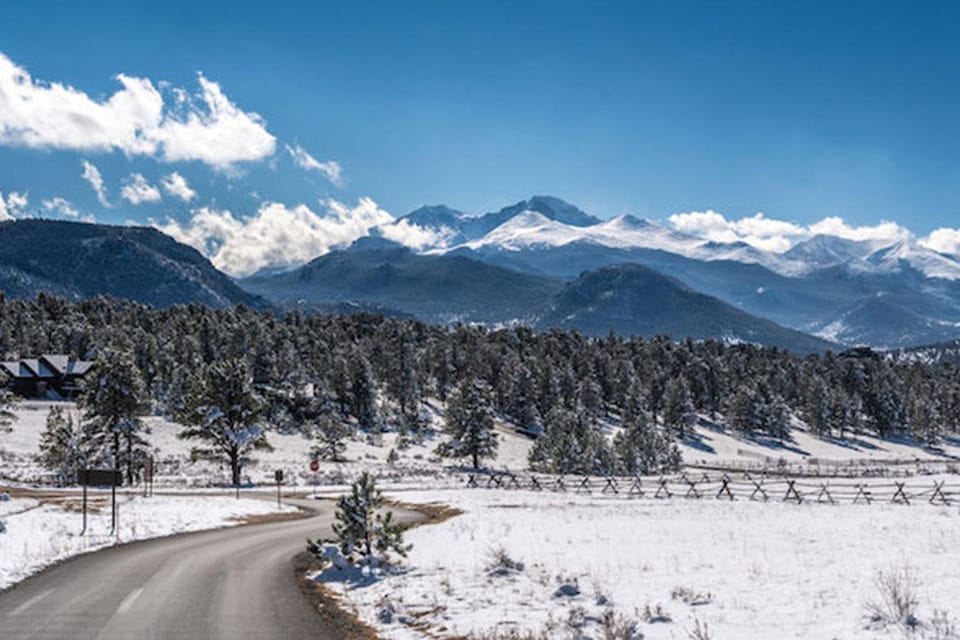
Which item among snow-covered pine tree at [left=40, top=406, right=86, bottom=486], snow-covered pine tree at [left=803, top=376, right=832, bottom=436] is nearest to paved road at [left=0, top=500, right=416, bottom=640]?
snow-covered pine tree at [left=40, top=406, right=86, bottom=486]

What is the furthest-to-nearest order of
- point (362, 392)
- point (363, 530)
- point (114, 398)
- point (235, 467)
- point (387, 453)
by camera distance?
point (362, 392)
point (387, 453)
point (235, 467)
point (114, 398)
point (363, 530)

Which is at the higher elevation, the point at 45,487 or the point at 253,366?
the point at 253,366

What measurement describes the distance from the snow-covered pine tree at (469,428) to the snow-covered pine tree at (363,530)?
Result: 7030cm

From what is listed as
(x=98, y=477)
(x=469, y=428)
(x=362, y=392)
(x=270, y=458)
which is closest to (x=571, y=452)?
(x=469, y=428)

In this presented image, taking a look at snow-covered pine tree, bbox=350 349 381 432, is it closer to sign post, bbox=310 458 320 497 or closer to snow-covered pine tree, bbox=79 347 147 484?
sign post, bbox=310 458 320 497

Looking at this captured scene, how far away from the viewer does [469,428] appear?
Result: 9219 cm

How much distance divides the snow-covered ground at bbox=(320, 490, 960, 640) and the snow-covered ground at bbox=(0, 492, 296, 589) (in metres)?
9.36

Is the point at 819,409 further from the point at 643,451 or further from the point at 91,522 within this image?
the point at 91,522

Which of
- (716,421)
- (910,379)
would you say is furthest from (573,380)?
(910,379)

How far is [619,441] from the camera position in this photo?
98188 millimetres

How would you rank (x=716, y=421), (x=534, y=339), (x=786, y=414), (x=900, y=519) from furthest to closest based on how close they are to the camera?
(x=534, y=339)
(x=716, y=421)
(x=786, y=414)
(x=900, y=519)

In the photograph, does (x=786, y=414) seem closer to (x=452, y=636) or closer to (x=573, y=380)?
(x=573, y=380)

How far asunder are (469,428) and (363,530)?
7120cm

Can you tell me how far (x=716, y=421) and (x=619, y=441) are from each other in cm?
7195
